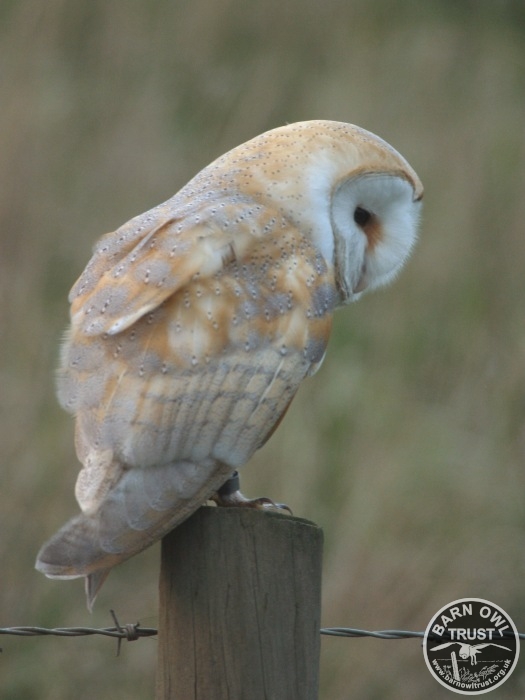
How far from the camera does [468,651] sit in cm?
255

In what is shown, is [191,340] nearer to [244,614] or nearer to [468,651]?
[244,614]

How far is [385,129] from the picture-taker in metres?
5.53

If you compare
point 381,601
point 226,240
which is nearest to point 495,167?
point 381,601

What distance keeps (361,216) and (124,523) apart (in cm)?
116

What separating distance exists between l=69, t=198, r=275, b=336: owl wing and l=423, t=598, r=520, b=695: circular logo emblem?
921 mm

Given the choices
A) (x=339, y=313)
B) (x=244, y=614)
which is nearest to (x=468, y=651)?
(x=244, y=614)

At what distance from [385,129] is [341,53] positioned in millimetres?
687

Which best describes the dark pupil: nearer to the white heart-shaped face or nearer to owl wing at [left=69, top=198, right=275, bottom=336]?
the white heart-shaped face

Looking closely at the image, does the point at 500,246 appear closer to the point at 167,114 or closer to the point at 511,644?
the point at 167,114

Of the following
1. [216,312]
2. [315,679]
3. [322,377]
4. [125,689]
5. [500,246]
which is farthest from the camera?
[500,246]

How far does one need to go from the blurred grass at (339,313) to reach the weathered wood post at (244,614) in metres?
2.10

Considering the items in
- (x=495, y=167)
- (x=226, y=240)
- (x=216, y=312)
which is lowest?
(x=216, y=312)

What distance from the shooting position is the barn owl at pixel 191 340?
7.08 ft

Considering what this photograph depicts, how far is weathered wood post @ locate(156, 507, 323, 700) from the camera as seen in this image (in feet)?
6.64
